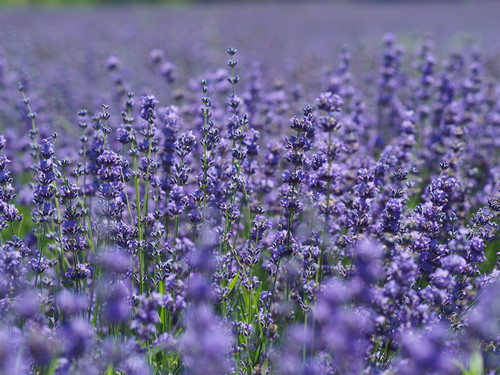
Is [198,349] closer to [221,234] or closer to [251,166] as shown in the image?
[221,234]

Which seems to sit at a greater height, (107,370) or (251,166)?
(251,166)

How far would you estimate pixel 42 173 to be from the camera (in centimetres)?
296

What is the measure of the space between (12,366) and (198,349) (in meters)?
0.69

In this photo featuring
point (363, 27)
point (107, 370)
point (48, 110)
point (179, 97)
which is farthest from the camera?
point (363, 27)

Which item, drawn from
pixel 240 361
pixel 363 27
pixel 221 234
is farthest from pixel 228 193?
pixel 363 27

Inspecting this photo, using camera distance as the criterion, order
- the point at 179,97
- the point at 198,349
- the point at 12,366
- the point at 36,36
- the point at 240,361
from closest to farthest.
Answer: the point at 12,366
the point at 198,349
the point at 240,361
the point at 179,97
the point at 36,36

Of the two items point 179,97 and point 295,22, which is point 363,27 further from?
point 179,97

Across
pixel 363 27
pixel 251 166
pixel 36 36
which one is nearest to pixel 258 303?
pixel 251 166

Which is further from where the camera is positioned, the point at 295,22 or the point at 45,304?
the point at 295,22

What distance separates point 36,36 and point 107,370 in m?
14.5

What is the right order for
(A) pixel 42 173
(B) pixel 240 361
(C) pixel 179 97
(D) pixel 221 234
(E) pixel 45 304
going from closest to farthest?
(E) pixel 45 304 < (B) pixel 240 361 < (A) pixel 42 173 < (D) pixel 221 234 < (C) pixel 179 97

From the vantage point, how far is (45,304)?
8.37ft

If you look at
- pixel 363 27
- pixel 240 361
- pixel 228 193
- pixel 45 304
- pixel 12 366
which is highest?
pixel 363 27

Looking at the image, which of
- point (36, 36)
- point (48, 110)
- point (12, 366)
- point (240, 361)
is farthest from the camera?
point (36, 36)
